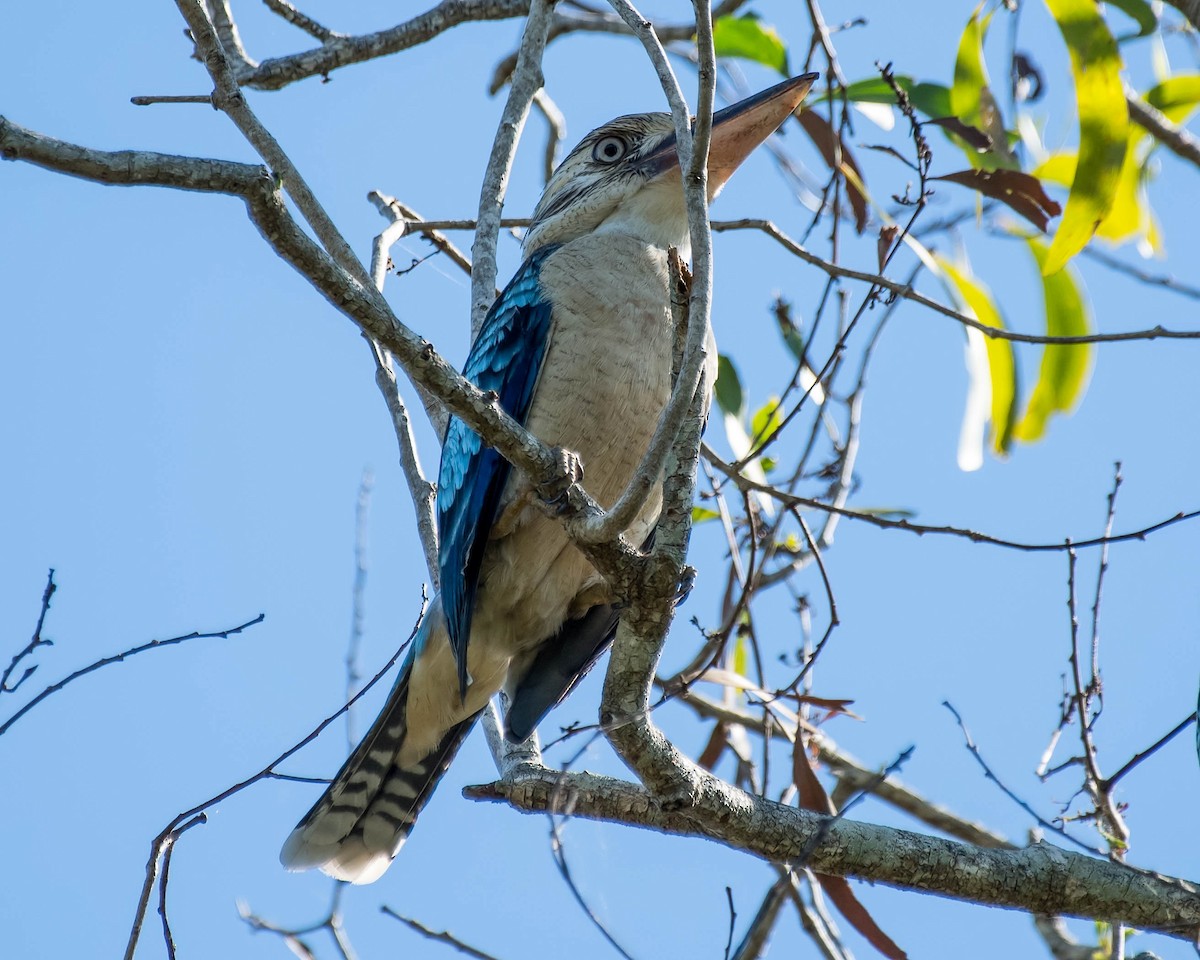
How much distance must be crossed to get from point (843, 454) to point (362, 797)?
2334 mm

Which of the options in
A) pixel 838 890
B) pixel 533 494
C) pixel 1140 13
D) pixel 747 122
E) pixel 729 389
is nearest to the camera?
pixel 533 494

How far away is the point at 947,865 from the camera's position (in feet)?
10.8

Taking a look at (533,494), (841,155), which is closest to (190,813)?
(533,494)

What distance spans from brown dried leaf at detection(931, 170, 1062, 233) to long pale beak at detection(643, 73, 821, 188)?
2.59 ft

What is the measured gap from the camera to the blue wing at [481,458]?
3.87 m

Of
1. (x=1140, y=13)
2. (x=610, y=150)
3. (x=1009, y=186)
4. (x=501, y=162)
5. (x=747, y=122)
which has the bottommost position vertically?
(x=501, y=162)

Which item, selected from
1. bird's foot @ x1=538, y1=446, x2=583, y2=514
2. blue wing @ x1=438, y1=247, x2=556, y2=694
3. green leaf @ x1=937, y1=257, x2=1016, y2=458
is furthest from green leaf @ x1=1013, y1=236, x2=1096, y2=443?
bird's foot @ x1=538, y1=446, x2=583, y2=514

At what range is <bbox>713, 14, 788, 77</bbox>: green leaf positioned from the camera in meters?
5.43

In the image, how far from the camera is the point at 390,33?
496cm

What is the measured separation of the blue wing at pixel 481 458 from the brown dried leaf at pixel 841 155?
1.60 m

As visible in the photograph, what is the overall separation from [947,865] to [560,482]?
1425 millimetres

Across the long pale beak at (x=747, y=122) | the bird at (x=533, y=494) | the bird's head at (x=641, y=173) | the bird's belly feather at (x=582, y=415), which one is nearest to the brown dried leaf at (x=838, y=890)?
the bird at (x=533, y=494)

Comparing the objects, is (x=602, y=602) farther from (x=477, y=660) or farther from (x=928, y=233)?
(x=928, y=233)

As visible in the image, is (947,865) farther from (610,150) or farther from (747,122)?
(610,150)
